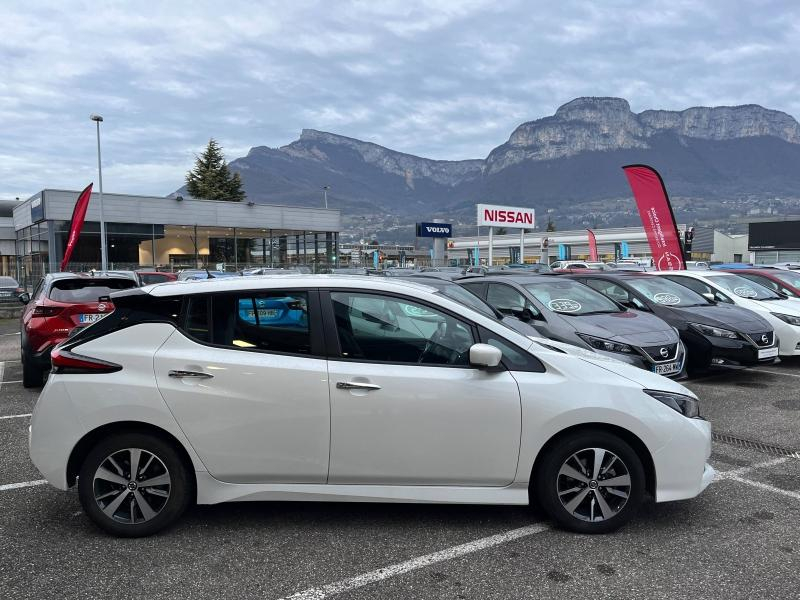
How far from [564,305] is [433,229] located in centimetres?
2758

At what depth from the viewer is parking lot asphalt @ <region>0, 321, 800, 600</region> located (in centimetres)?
295

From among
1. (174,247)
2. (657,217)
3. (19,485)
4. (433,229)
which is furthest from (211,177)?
(19,485)

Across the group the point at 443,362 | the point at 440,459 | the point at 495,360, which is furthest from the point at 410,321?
the point at 440,459

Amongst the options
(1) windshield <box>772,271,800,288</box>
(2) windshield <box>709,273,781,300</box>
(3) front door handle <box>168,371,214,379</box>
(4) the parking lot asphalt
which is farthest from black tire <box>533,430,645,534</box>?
(1) windshield <box>772,271,800,288</box>

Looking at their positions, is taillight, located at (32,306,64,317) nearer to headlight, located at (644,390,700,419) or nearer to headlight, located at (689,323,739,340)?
headlight, located at (644,390,700,419)

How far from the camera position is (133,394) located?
11.1 feet

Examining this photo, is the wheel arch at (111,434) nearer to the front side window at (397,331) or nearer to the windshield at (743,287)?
the front side window at (397,331)

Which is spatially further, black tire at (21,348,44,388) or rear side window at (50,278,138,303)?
rear side window at (50,278,138,303)

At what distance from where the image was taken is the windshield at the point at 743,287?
32.1 ft

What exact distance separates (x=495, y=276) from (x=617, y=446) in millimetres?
5307

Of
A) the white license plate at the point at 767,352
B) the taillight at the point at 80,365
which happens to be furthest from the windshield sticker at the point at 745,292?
the taillight at the point at 80,365

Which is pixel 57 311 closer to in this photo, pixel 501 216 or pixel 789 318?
pixel 789 318

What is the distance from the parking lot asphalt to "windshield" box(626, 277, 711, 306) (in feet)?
15.5

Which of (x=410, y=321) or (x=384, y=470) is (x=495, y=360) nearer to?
(x=410, y=321)
